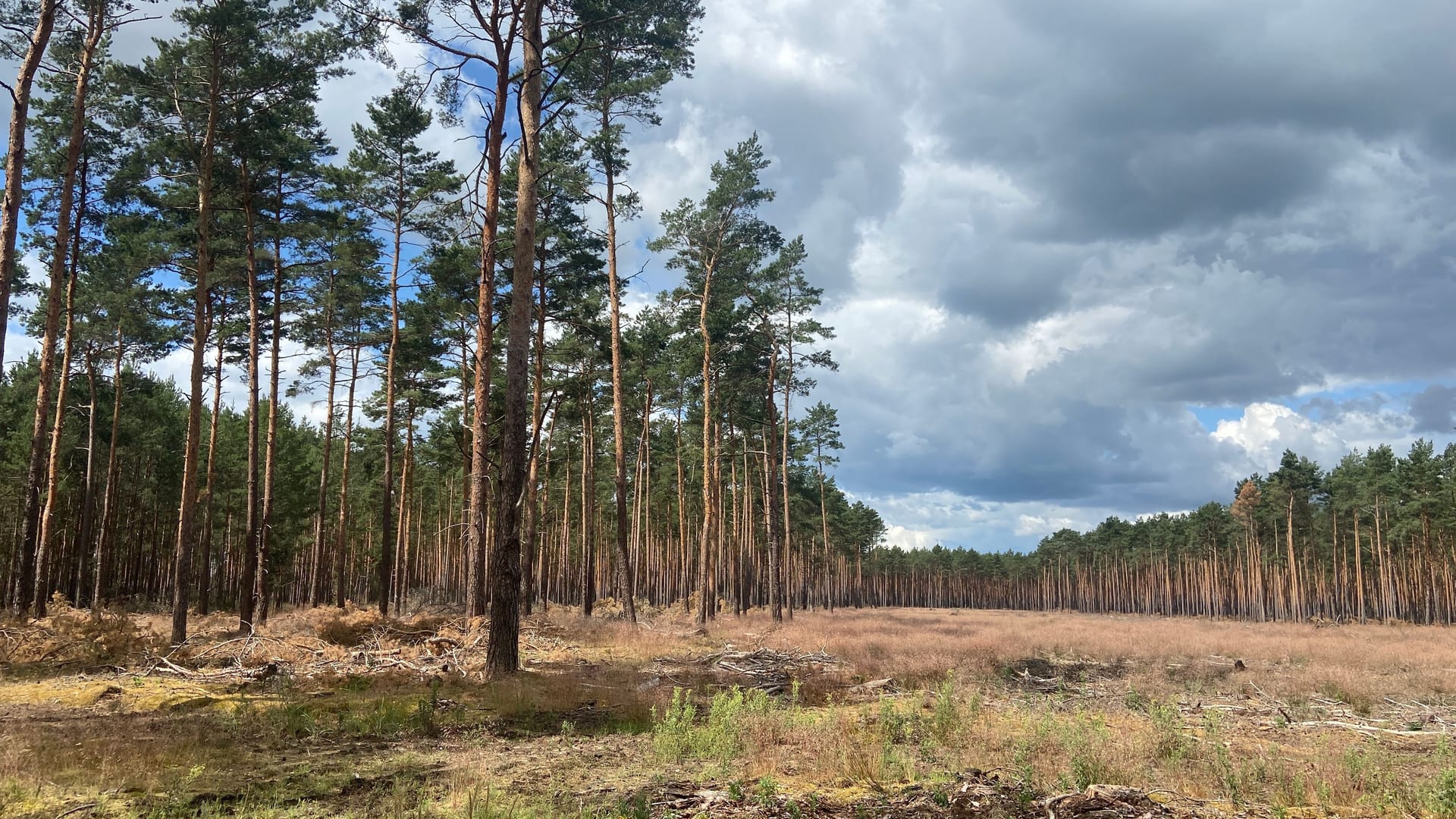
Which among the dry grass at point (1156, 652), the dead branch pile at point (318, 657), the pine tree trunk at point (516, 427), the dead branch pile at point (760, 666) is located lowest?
the dry grass at point (1156, 652)

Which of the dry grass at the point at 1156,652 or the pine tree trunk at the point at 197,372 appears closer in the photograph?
Result: the dry grass at the point at 1156,652

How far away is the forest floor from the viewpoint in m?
5.55

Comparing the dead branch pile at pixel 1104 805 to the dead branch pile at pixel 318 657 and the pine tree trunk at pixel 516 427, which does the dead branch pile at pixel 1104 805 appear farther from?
the dead branch pile at pixel 318 657

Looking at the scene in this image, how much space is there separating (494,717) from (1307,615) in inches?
2875

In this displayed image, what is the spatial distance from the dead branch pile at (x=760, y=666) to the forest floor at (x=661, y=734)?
13 cm

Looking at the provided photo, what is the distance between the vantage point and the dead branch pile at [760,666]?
45.8ft

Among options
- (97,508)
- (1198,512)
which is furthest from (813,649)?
(1198,512)

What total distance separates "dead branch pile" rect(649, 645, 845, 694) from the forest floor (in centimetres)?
13

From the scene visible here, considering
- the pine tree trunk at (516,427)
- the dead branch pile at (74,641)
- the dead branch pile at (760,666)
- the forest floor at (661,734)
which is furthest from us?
the dead branch pile at (760,666)

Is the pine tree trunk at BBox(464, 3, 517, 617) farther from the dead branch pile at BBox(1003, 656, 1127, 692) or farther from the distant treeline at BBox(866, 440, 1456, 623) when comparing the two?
the distant treeline at BBox(866, 440, 1456, 623)

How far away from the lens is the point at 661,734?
745 cm

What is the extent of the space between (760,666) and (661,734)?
883cm

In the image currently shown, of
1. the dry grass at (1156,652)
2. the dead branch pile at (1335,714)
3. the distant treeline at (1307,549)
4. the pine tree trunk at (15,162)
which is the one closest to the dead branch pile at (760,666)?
the dry grass at (1156,652)

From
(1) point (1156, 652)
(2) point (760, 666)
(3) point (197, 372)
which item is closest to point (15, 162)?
(3) point (197, 372)
